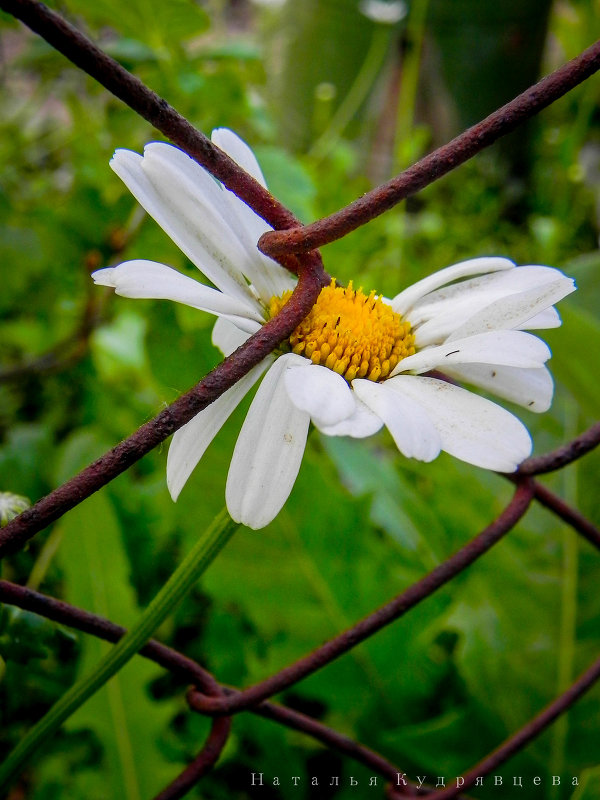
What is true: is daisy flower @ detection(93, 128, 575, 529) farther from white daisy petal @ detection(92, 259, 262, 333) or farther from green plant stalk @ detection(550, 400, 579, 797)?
green plant stalk @ detection(550, 400, 579, 797)

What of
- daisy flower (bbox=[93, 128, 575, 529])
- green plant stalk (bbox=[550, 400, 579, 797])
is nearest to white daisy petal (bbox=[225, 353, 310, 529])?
daisy flower (bbox=[93, 128, 575, 529])

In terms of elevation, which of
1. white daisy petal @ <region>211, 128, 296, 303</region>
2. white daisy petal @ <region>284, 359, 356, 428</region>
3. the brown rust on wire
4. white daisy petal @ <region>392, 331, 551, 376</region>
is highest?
white daisy petal @ <region>211, 128, 296, 303</region>

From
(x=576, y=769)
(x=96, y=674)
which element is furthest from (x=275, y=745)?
(x=96, y=674)

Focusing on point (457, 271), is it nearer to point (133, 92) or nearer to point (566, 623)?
point (133, 92)

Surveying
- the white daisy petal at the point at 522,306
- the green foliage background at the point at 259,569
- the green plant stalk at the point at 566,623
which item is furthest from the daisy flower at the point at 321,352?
the green plant stalk at the point at 566,623

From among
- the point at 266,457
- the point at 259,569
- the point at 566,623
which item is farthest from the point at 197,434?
the point at 566,623

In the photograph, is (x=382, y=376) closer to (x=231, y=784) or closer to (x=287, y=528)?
(x=287, y=528)

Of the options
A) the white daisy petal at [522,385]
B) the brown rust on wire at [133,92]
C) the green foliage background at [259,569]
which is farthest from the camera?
the green foliage background at [259,569]

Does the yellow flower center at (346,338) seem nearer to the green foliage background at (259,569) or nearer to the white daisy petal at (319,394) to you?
the white daisy petal at (319,394)
